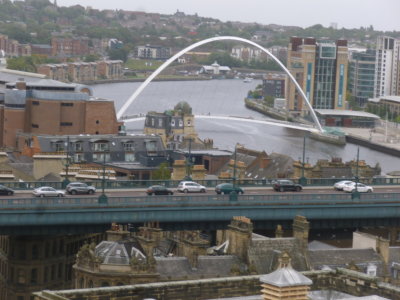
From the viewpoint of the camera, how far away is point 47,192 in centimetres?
4141

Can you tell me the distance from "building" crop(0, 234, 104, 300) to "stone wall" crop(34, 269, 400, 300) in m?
18.5

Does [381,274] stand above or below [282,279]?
below

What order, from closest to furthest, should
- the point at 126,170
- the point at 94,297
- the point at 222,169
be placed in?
the point at 94,297, the point at 126,170, the point at 222,169

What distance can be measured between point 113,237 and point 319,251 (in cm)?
477

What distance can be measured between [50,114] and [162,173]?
15869 millimetres

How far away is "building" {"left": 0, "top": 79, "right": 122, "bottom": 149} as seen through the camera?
243 ft

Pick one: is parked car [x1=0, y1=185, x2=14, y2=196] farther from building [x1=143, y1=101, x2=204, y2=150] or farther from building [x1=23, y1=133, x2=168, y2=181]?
building [x1=143, y1=101, x2=204, y2=150]

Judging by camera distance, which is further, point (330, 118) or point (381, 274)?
point (330, 118)

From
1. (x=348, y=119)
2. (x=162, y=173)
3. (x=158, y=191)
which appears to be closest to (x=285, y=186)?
(x=158, y=191)

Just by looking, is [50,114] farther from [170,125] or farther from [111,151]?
[170,125]

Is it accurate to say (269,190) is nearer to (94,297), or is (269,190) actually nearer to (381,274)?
(381,274)

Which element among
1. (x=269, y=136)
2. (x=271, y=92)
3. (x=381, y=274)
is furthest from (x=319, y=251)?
(x=271, y=92)

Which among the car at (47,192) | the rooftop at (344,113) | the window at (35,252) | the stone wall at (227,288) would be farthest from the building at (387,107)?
the stone wall at (227,288)

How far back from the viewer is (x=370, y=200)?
44.4 m
